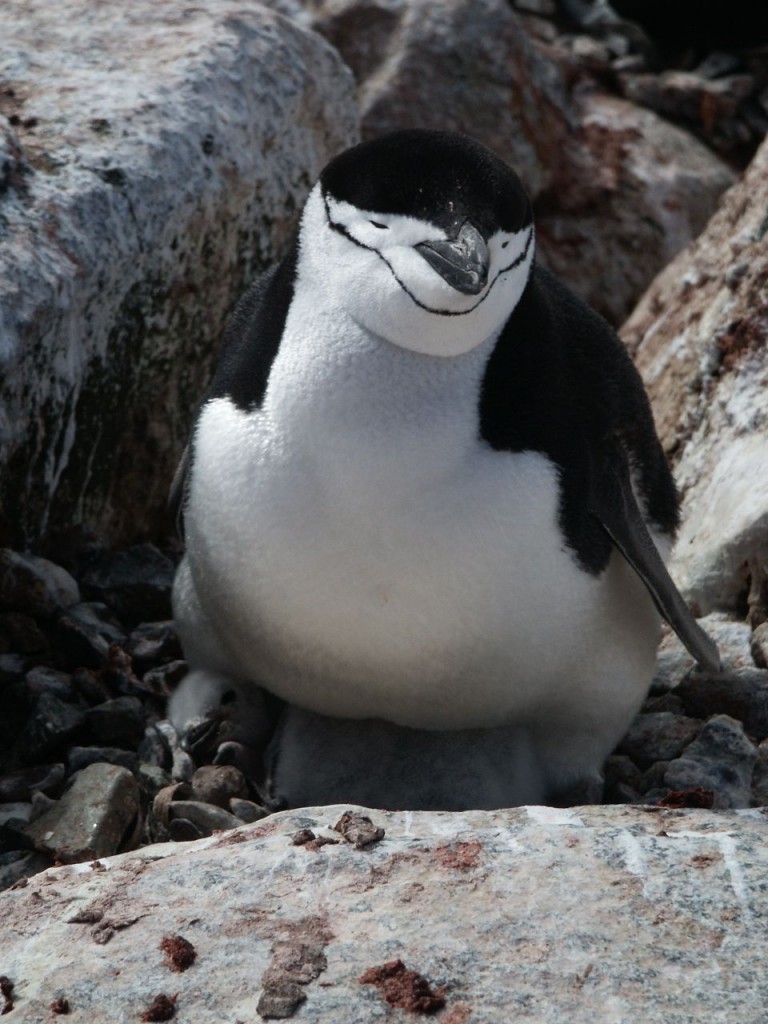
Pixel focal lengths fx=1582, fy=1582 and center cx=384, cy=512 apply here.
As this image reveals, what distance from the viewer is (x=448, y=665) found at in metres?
2.73

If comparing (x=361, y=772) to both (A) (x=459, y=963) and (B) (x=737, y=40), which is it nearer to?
(A) (x=459, y=963)

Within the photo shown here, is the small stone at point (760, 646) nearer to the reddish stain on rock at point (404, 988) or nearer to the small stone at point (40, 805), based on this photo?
the small stone at point (40, 805)

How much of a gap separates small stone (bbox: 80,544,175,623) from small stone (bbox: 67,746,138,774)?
60 centimetres

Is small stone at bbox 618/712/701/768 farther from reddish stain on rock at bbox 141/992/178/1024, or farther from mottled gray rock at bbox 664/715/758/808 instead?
reddish stain on rock at bbox 141/992/178/1024

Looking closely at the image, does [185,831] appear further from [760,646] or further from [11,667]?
[760,646]

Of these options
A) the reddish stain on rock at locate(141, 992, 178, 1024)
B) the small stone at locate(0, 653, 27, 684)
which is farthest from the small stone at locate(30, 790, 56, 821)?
the reddish stain on rock at locate(141, 992, 178, 1024)

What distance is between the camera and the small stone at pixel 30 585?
3309 mm

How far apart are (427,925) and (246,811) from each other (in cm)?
85

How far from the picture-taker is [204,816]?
2.75 metres

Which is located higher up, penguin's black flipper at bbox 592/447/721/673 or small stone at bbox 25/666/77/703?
penguin's black flipper at bbox 592/447/721/673

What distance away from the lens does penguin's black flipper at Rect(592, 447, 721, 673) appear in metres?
2.85

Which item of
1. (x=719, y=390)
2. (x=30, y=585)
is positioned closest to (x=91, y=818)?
(x=30, y=585)

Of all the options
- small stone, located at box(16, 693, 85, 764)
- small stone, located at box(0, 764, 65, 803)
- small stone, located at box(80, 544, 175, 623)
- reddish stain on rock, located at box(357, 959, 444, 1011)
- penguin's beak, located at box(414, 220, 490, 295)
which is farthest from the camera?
small stone, located at box(80, 544, 175, 623)

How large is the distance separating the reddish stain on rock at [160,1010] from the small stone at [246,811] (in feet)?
2.94
